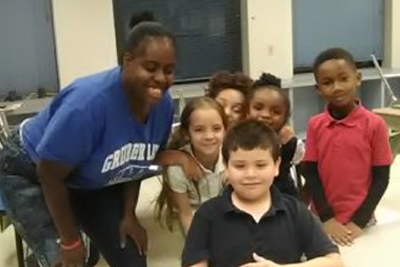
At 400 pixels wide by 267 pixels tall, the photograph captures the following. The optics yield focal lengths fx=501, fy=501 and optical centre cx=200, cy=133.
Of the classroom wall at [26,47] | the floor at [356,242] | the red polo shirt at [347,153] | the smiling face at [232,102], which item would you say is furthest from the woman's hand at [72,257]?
the classroom wall at [26,47]

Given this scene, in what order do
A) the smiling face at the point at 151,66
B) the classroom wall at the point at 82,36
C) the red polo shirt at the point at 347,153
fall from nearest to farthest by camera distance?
the smiling face at the point at 151,66 → the red polo shirt at the point at 347,153 → the classroom wall at the point at 82,36

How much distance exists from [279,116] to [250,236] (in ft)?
2.20

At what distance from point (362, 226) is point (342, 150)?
301 millimetres

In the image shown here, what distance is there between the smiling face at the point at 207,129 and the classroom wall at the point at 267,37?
10.1 ft

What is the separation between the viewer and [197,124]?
1.92 m

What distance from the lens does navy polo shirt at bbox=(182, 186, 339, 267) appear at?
1.31 m

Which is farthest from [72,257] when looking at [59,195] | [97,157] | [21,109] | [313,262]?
[21,109]

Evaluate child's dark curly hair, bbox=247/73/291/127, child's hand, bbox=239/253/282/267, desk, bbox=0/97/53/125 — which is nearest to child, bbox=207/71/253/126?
child's dark curly hair, bbox=247/73/291/127

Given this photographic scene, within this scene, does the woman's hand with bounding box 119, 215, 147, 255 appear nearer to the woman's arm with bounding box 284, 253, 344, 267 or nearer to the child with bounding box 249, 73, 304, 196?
the child with bounding box 249, 73, 304, 196

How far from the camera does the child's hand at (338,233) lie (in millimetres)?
1826

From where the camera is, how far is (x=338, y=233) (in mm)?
1839

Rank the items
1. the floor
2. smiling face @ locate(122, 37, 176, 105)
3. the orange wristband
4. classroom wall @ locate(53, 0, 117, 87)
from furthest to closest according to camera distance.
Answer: classroom wall @ locate(53, 0, 117, 87) < the floor < the orange wristband < smiling face @ locate(122, 37, 176, 105)

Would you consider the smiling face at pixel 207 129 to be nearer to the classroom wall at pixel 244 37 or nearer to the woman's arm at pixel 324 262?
the woman's arm at pixel 324 262

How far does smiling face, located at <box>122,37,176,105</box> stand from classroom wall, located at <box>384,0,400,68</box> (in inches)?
178
